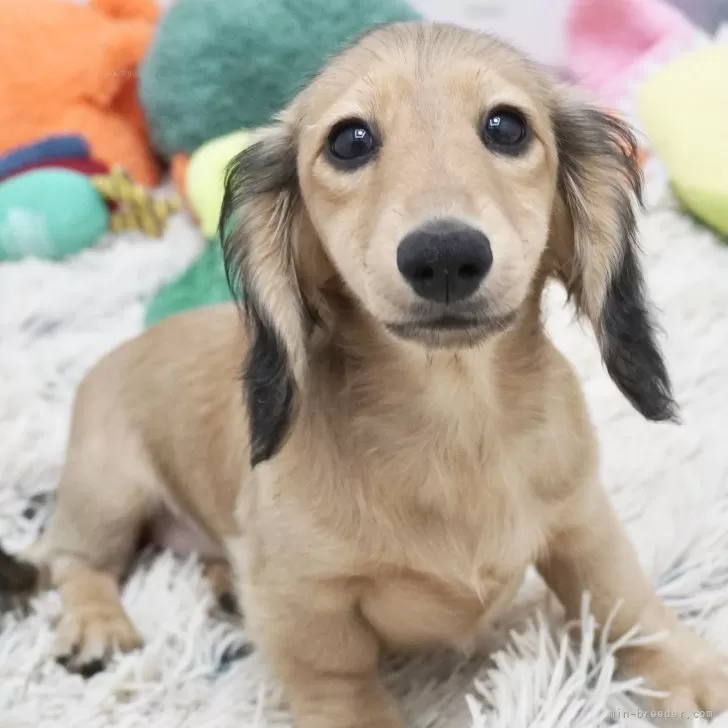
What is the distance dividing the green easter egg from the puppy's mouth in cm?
157

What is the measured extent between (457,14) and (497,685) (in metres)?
2.15

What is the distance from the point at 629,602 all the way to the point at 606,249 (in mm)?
449

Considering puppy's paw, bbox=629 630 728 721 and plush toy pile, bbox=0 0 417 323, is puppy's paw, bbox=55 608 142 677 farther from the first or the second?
plush toy pile, bbox=0 0 417 323

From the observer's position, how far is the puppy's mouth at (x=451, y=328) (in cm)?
93

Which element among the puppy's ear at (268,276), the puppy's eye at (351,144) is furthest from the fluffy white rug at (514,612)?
the puppy's eye at (351,144)

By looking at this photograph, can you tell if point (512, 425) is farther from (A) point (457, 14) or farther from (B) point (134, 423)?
(A) point (457, 14)

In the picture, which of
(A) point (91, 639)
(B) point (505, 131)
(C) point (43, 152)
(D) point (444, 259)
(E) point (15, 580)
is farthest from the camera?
(C) point (43, 152)

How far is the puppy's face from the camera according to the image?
89 centimetres

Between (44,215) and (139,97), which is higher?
(139,97)

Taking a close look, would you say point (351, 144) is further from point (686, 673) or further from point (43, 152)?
point (43, 152)

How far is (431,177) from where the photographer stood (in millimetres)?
934

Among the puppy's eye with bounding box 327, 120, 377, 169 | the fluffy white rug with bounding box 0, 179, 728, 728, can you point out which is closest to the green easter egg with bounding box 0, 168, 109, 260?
the fluffy white rug with bounding box 0, 179, 728, 728

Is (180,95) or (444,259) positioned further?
(180,95)

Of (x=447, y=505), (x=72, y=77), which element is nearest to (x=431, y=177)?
(x=447, y=505)
